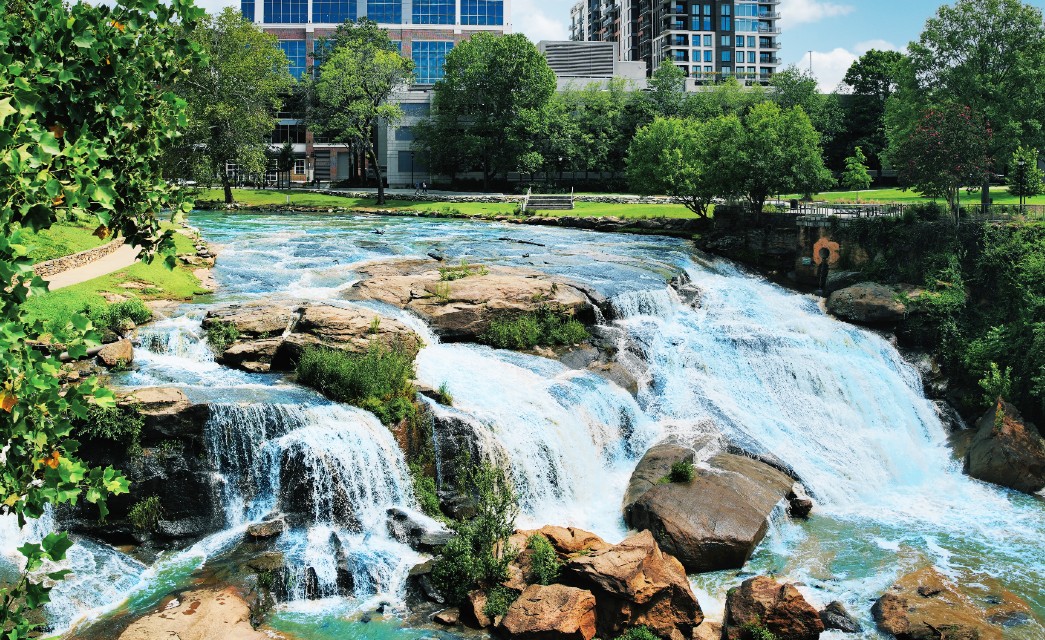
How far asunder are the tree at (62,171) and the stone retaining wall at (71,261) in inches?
685

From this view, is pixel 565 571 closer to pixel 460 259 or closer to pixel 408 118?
pixel 460 259

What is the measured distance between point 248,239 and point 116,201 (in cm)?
3218

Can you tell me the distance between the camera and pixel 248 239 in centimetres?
4044

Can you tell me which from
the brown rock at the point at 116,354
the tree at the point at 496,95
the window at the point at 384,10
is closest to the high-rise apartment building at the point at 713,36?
the window at the point at 384,10

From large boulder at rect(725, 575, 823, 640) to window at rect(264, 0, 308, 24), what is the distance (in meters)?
96.7

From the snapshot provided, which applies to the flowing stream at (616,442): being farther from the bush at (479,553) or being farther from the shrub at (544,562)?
the shrub at (544,562)

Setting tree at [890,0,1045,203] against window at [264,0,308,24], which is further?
window at [264,0,308,24]

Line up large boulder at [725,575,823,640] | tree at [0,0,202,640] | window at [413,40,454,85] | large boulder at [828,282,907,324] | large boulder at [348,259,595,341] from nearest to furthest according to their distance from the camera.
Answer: tree at [0,0,202,640], large boulder at [725,575,823,640], large boulder at [348,259,595,341], large boulder at [828,282,907,324], window at [413,40,454,85]

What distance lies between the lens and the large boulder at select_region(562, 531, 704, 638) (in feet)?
49.7

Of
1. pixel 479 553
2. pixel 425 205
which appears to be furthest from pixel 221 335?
pixel 425 205

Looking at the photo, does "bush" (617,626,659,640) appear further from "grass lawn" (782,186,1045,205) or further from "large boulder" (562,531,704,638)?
"grass lawn" (782,186,1045,205)

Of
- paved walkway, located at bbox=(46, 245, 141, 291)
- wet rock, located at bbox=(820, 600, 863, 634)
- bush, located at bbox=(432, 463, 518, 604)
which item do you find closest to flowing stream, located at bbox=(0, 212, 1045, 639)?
wet rock, located at bbox=(820, 600, 863, 634)

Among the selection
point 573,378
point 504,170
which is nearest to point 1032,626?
point 573,378

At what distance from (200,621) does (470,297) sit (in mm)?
13755
